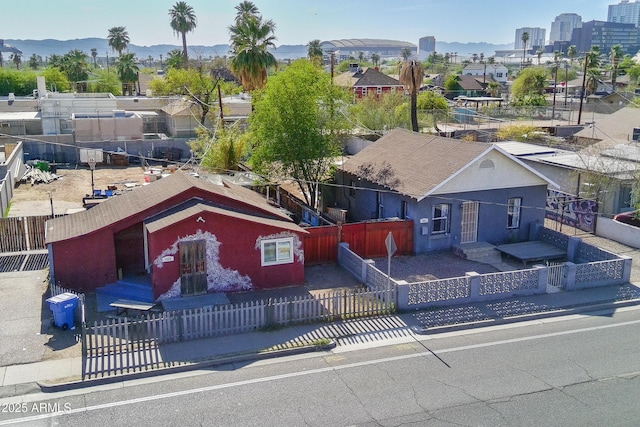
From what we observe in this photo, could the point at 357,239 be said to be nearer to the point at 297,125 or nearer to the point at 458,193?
the point at 458,193

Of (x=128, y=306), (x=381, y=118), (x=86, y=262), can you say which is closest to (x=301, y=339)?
(x=128, y=306)

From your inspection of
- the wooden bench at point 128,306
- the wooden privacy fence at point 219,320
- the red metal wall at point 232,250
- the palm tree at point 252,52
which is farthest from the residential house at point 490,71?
the wooden bench at point 128,306

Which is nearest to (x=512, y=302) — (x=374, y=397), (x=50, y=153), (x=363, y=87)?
(x=374, y=397)

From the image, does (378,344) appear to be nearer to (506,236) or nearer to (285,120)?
(506,236)

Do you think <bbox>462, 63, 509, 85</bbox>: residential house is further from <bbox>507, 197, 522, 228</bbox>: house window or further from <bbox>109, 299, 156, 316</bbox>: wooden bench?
<bbox>109, 299, 156, 316</bbox>: wooden bench

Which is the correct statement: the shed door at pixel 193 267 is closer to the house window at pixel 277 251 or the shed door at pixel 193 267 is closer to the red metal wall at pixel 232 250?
the red metal wall at pixel 232 250

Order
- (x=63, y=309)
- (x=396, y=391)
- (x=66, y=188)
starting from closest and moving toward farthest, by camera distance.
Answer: (x=396, y=391) → (x=63, y=309) → (x=66, y=188)
